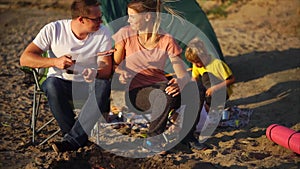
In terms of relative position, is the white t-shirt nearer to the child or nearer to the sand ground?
the sand ground

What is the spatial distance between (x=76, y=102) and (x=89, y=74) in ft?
0.97

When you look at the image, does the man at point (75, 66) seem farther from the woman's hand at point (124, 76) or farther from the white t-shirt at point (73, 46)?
the woman's hand at point (124, 76)

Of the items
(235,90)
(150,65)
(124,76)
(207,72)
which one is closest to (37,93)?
(124,76)

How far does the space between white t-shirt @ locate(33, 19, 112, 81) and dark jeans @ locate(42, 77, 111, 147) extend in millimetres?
132

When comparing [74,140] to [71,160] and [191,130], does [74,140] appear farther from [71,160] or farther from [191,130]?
[191,130]

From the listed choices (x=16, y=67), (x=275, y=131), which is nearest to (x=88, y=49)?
(x=275, y=131)

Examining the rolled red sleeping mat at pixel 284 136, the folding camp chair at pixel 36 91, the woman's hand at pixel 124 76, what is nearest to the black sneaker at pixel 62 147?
the folding camp chair at pixel 36 91

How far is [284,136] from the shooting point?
532 cm

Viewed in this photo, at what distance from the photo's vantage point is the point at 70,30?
5371 millimetres

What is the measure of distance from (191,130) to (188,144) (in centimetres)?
15

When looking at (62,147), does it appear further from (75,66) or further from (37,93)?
(75,66)

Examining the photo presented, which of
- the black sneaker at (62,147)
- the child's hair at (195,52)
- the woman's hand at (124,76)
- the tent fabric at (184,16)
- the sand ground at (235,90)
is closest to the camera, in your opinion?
the black sneaker at (62,147)

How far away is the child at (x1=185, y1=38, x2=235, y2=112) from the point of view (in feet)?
19.4

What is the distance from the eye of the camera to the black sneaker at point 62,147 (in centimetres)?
500
